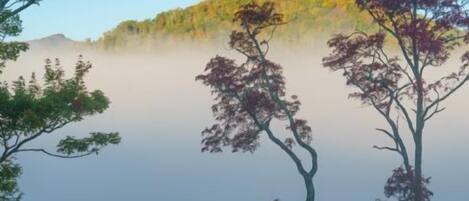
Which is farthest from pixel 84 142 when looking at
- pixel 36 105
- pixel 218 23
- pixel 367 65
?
pixel 218 23

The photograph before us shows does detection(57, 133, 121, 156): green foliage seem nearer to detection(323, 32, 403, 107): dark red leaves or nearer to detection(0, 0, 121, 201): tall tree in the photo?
detection(0, 0, 121, 201): tall tree

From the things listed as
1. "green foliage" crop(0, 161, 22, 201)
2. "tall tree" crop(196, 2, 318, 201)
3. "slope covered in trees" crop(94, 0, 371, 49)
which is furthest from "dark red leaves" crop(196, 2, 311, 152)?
"slope covered in trees" crop(94, 0, 371, 49)

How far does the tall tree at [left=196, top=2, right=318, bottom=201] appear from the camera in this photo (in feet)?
28.2

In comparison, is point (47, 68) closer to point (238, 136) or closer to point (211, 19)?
point (238, 136)

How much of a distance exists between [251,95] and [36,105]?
2.96 m

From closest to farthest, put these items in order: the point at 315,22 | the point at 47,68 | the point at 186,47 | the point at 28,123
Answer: the point at 28,123 → the point at 47,68 → the point at 315,22 → the point at 186,47

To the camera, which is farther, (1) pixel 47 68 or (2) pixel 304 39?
(2) pixel 304 39

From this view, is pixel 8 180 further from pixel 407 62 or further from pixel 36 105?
pixel 407 62

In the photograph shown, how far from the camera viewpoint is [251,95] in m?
8.64

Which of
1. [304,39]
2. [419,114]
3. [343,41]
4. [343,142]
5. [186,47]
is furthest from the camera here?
[186,47]

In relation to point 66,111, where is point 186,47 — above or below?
above

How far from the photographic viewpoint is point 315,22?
3150 centimetres

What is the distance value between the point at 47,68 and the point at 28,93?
370 millimetres

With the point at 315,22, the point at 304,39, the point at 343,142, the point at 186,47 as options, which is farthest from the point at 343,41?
the point at 186,47
